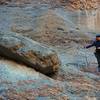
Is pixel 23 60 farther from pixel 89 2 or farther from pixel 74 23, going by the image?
pixel 89 2

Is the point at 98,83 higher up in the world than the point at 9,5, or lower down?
higher up

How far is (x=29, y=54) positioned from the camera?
8.73m

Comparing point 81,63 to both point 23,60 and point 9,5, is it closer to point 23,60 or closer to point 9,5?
point 23,60

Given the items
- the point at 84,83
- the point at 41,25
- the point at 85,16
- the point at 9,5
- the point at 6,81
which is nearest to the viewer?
the point at 6,81

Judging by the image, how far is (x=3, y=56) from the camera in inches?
353

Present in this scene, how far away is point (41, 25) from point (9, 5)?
23.8ft

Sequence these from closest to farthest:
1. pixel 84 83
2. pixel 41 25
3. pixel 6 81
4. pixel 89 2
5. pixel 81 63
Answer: pixel 6 81, pixel 84 83, pixel 81 63, pixel 41 25, pixel 89 2

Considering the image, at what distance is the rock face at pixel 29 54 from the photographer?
871 cm

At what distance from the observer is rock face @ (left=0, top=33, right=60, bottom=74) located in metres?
8.71

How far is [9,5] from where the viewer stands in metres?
24.2

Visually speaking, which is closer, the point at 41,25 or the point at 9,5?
the point at 41,25

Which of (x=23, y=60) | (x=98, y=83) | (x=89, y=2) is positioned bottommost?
(x=89, y=2)

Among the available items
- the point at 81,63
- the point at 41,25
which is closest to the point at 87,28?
the point at 41,25

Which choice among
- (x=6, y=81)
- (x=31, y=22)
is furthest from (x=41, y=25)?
(x=6, y=81)
